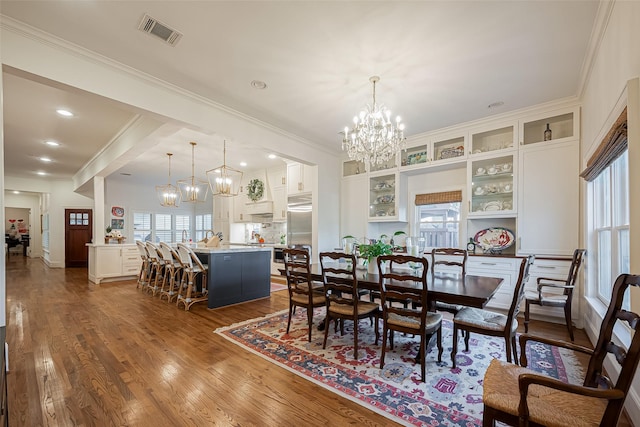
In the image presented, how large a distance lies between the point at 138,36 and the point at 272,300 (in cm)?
389

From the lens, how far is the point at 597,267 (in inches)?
121

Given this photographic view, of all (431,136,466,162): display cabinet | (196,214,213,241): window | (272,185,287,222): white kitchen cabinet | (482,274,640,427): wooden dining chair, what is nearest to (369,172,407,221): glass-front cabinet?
(431,136,466,162): display cabinet

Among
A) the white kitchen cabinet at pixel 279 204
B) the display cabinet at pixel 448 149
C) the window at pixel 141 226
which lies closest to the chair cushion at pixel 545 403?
the display cabinet at pixel 448 149

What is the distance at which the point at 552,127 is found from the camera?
3.88 metres

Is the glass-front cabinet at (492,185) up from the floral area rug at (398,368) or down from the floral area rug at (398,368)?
up

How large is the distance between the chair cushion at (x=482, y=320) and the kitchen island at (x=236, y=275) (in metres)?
3.29

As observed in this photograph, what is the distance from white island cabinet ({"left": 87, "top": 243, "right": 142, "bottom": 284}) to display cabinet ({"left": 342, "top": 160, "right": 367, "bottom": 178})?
217 inches

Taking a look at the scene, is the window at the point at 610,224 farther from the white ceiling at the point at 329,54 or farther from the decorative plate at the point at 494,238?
the white ceiling at the point at 329,54

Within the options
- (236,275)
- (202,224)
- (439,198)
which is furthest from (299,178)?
(202,224)

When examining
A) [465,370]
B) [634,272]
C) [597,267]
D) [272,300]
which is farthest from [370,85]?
[272,300]

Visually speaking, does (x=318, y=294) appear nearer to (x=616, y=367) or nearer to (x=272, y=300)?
(x=272, y=300)

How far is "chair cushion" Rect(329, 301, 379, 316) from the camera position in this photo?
2664 mm

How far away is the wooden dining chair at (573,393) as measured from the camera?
3.30ft

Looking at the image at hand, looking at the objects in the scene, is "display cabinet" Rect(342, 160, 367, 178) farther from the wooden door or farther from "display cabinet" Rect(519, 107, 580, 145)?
the wooden door
